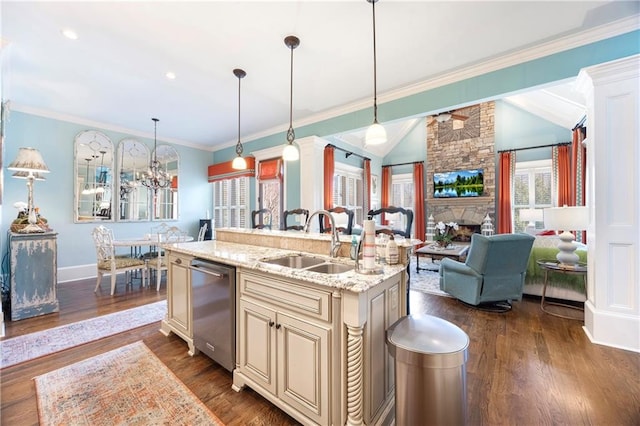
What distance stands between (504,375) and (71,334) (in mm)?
3993

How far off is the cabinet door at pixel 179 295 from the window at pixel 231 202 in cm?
362

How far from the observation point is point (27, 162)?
321cm

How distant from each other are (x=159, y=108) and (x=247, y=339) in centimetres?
416

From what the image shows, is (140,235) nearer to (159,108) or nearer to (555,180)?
(159,108)

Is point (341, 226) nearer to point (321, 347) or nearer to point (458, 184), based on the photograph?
point (321, 347)

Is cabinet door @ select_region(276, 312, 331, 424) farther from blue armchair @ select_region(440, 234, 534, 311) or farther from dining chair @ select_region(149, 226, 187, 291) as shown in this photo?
dining chair @ select_region(149, 226, 187, 291)

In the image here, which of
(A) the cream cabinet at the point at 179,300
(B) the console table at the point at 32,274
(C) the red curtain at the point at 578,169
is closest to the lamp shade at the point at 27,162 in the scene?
(B) the console table at the point at 32,274

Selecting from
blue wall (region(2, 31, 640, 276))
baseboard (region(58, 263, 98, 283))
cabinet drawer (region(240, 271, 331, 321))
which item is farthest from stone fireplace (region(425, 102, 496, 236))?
baseboard (region(58, 263, 98, 283))

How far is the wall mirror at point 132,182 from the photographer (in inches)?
206

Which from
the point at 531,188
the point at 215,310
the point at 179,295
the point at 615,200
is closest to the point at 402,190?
the point at 531,188

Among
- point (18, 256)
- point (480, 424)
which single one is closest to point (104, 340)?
point (18, 256)

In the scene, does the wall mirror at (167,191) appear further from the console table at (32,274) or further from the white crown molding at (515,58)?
the white crown molding at (515,58)

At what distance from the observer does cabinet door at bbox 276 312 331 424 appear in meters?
1.38

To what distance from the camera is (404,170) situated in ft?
27.4
